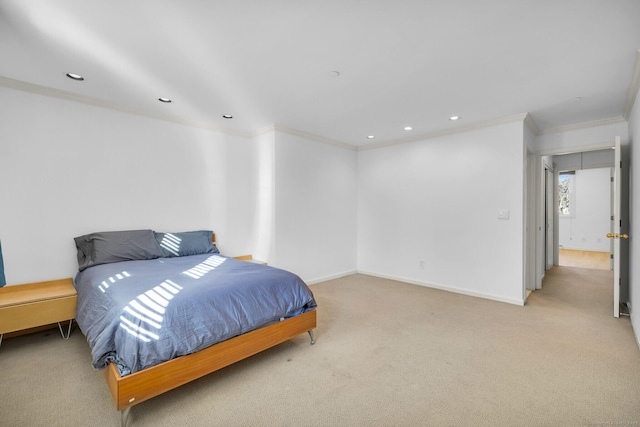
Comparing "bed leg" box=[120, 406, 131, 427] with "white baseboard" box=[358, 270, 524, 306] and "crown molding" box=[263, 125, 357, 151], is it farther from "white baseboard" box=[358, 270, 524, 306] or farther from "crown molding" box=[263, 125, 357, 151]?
"white baseboard" box=[358, 270, 524, 306]

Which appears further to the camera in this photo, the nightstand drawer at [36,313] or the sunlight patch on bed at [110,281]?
the nightstand drawer at [36,313]

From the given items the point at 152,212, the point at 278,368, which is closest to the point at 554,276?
the point at 278,368

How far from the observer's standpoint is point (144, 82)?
2803 mm

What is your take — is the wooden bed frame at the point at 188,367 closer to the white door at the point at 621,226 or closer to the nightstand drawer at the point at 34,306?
the nightstand drawer at the point at 34,306

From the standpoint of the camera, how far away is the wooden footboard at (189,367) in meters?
1.61

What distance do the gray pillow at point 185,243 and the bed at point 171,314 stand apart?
0.38 m

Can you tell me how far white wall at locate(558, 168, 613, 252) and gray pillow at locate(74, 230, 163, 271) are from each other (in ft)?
33.6

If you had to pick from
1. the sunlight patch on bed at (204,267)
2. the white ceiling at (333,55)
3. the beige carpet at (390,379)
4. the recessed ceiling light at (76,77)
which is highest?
the recessed ceiling light at (76,77)

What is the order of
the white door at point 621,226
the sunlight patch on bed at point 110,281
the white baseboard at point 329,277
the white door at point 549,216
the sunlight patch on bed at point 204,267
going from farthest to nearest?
the white door at point 549,216 < the white baseboard at point 329,277 < the white door at point 621,226 < the sunlight patch on bed at point 204,267 < the sunlight patch on bed at point 110,281

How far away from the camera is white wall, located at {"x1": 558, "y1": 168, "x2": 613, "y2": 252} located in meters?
7.75

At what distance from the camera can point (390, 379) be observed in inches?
83.0

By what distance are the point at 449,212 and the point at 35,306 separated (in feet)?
15.7

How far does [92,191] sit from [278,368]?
2.77 metres

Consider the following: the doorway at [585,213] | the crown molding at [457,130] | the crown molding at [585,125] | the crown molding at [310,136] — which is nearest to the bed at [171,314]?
the crown molding at [310,136]
